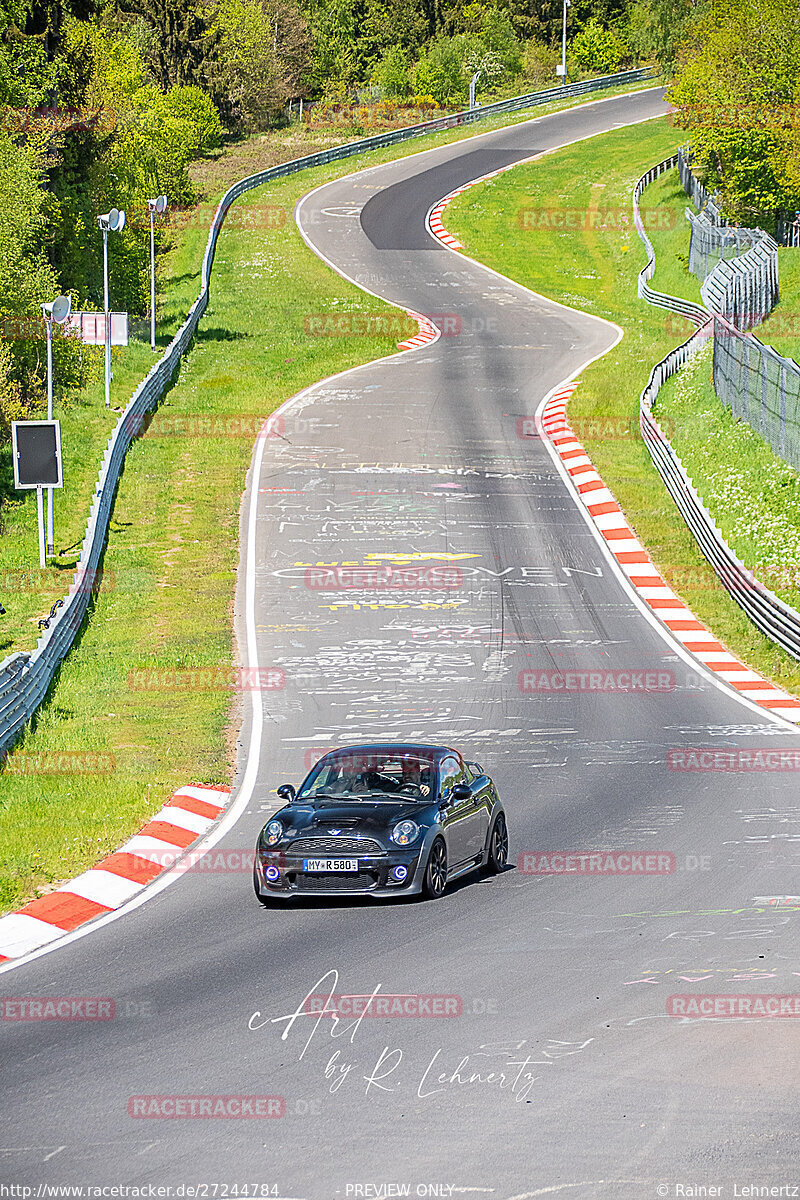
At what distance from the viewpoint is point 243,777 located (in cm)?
1883

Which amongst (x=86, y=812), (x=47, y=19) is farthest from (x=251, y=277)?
(x=86, y=812)

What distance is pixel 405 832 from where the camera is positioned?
504 inches

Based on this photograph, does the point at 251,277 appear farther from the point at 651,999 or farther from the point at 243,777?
the point at 651,999

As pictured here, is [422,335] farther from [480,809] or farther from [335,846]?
[335,846]

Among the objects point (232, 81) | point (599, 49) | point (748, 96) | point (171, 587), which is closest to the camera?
point (171, 587)

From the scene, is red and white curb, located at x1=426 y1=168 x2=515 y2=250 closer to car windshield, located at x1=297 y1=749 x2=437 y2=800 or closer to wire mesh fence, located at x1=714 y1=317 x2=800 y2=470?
wire mesh fence, located at x1=714 y1=317 x2=800 y2=470

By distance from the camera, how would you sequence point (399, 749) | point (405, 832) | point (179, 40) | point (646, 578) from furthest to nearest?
point (179, 40) < point (646, 578) < point (399, 749) < point (405, 832)

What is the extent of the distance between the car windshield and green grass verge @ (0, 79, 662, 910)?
2.62 metres

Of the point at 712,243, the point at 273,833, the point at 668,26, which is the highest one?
the point at 668,26

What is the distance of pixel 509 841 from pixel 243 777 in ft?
15.6

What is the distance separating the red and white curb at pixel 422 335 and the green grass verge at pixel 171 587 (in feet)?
1.86

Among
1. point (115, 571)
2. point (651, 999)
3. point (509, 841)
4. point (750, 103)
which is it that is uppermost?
point (750, 103)

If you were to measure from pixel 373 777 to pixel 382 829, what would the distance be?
1.24m

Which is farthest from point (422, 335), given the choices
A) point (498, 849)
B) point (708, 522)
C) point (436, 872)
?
point (436, 872)
